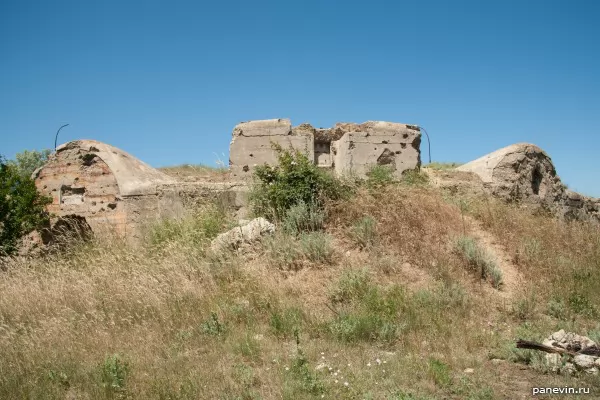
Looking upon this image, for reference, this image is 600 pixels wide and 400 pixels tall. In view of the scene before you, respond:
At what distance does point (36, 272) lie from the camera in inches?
302

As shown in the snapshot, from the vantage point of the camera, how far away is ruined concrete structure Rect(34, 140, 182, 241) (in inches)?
397

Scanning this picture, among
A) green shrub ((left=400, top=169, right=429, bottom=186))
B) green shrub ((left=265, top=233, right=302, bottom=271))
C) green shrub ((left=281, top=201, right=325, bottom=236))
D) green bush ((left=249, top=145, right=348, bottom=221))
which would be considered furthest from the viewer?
green shrub ((left=400, top=169, right=429, bottom=186))

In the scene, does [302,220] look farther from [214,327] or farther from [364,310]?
[214,327]

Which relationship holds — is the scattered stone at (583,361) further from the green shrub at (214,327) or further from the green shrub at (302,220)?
the green shrub at (302,220)

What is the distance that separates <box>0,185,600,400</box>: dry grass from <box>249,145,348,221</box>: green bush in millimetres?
442

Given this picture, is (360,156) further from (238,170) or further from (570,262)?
(570,262)

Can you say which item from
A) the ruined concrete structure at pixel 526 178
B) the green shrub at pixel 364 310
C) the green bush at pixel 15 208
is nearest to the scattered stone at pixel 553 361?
the green shrub at pixel 364 310

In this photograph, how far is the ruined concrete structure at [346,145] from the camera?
1136 cm

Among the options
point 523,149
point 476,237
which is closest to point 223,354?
point 476,237

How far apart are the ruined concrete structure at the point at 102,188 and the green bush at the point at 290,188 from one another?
2.12m

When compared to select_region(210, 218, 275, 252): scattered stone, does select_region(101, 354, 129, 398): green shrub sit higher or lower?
lower

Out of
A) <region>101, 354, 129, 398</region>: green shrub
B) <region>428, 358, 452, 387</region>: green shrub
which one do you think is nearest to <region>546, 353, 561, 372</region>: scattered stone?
<region>428, 358, 452, 387</region>: green shrub

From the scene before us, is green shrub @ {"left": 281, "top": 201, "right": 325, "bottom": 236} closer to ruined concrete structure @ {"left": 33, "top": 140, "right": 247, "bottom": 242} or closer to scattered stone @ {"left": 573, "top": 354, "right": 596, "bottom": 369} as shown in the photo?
ruined concrete structure @ {"left": 33, "top": 140, "right": 247, "bottom": 242}

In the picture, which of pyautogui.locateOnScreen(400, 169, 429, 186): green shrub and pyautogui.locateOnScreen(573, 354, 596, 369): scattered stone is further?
pyautogui.locateOnScreen(400, 169, 429, 186): green shrub
